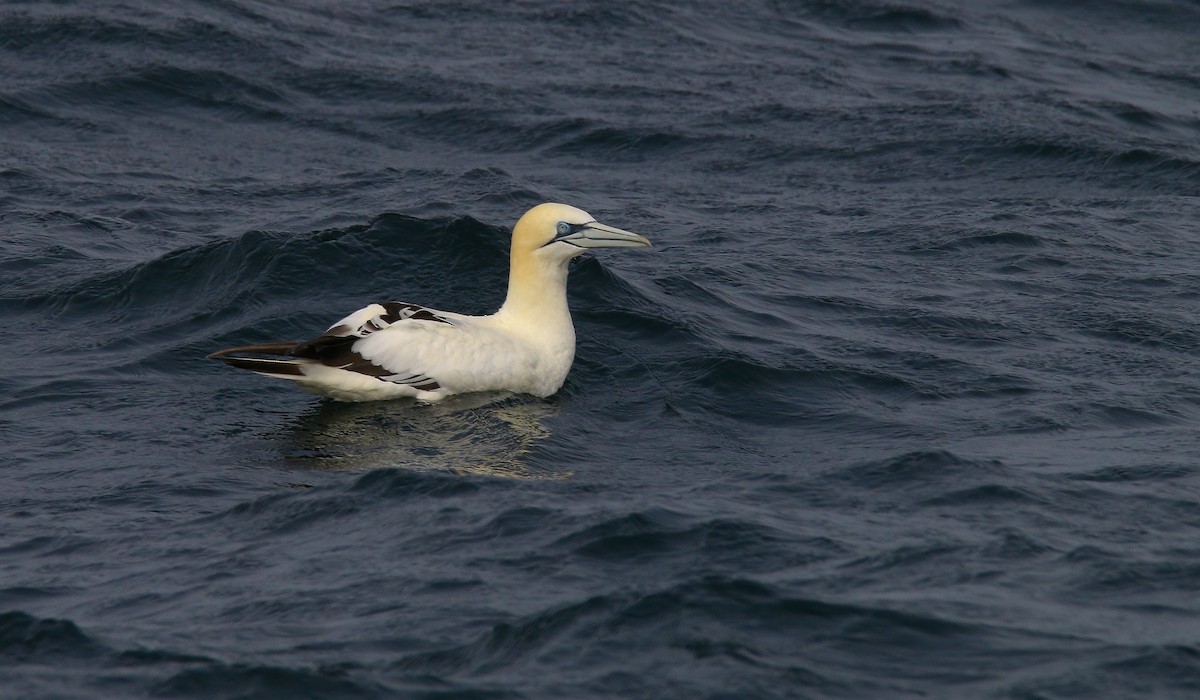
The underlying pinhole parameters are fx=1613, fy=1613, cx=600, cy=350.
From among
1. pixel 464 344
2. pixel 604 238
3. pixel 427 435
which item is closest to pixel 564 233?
pixel 604 238

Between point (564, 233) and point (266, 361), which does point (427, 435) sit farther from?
point (564, 233)

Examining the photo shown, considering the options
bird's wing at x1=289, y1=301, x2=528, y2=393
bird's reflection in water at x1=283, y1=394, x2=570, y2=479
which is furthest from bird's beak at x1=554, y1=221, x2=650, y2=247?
bird's reflection in water at x1=283, y1=394, x2=570, y2=479

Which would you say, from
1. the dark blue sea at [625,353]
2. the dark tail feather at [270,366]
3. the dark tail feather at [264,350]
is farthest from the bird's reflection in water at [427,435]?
the dark tail feather at [264,350]

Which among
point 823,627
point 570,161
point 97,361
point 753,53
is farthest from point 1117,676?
point 753,53

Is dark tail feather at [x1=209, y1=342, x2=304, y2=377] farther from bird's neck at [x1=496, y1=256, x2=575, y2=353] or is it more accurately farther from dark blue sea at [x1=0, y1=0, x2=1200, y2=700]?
bird's neck at [x1=496, y1=256, x2=575, y2=353]

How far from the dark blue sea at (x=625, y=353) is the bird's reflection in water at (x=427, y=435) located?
0.14 feet

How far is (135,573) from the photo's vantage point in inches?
291

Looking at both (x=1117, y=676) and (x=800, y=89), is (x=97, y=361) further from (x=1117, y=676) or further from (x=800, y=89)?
(x=800, y=89)

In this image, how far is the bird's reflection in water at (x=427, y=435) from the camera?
8953 millimetres

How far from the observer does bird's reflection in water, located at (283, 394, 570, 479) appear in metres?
8.95

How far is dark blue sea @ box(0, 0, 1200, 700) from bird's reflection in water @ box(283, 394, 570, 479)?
42 mm

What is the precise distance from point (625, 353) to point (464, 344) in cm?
156

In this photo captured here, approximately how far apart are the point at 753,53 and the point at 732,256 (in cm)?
656

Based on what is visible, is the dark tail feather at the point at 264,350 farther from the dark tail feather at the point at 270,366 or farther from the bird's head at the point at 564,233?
the bird's head at the point at 564,233
